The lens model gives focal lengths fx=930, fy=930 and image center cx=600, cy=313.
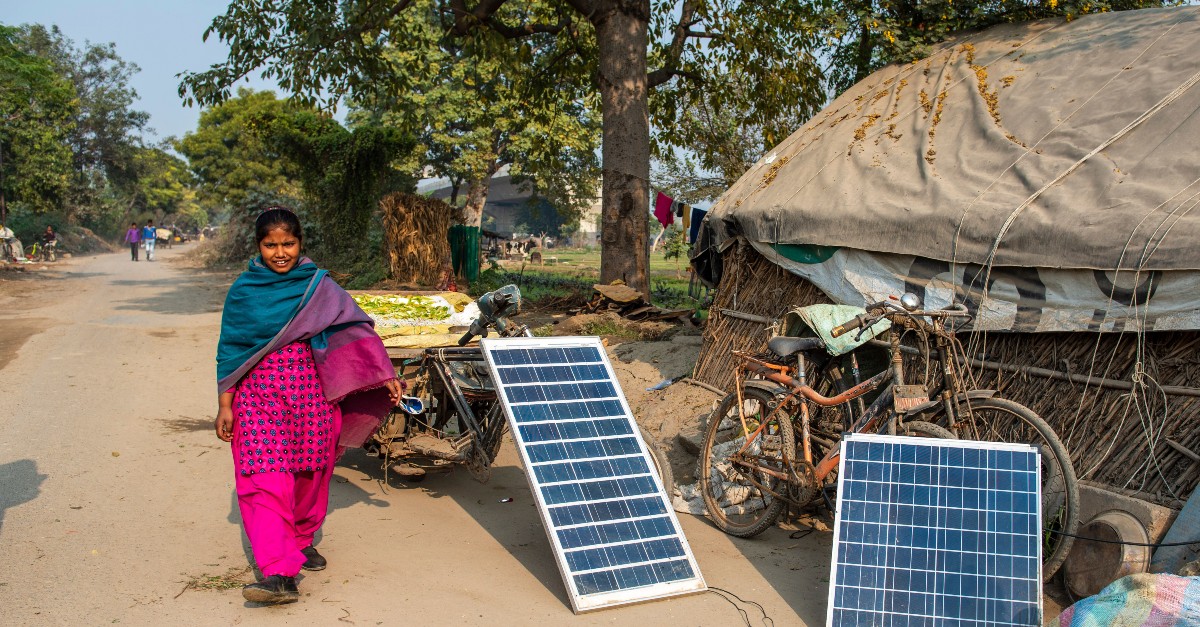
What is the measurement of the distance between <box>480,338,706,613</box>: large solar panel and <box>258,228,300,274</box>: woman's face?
3.49 ft

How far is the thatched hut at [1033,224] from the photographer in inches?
183

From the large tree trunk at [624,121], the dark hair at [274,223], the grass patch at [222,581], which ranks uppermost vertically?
the large tree trunk at [624,121]

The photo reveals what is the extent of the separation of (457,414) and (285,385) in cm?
159

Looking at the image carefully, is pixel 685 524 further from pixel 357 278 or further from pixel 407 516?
pixel 357 278

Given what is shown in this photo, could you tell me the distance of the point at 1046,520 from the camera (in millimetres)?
4523

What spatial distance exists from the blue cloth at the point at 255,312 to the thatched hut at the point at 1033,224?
12.0 feet

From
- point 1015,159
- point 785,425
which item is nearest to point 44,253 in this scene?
point 785,425

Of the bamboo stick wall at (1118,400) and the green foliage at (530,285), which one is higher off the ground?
the bamboo stick wall at (1118,400)

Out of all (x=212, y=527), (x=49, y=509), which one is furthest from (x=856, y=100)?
(x=49, y=509)

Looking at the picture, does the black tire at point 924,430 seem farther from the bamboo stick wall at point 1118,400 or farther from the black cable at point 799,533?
the black cable at point 799,533

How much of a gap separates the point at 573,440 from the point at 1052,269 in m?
2.76

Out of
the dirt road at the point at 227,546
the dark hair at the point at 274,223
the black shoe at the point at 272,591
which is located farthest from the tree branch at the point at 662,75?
the black shoe at the point at 272,591

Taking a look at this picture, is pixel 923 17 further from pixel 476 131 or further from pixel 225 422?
pixel 476 131

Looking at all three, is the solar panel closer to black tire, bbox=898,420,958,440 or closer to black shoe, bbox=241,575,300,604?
black tire, bbox=898,420,958,440
